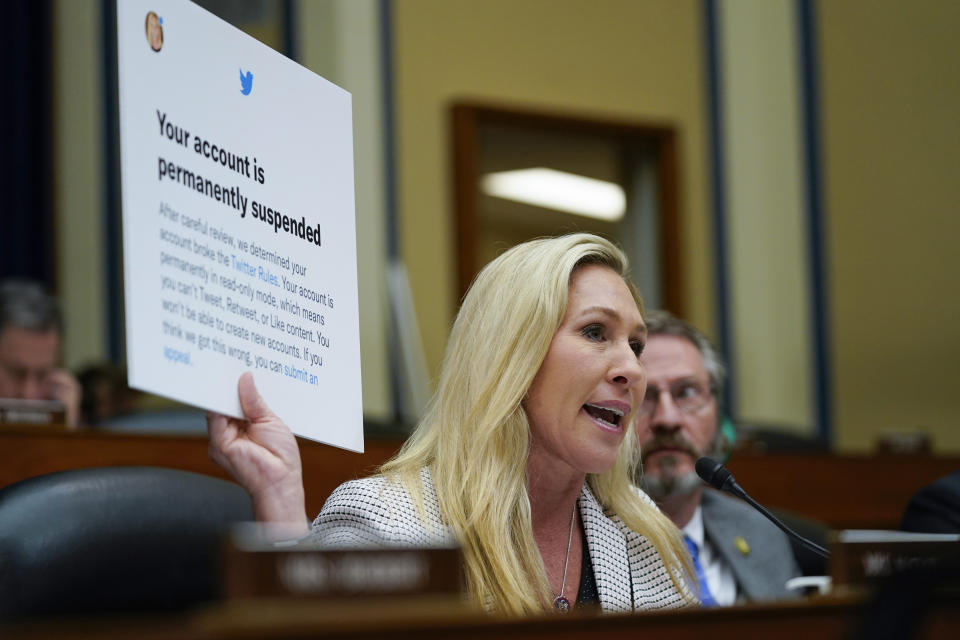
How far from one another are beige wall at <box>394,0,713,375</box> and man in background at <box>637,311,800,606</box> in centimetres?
304

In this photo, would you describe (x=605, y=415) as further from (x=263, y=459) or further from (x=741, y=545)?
(x=741, y=545)

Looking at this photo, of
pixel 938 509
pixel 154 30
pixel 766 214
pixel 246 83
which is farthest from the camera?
pixel 766 214

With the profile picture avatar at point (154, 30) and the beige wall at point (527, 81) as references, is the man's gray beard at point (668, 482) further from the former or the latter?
the beige wall at point (527, 81)

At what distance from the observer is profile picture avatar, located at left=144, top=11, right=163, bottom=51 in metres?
1.61

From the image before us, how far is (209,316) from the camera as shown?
161cm

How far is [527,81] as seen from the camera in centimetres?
633

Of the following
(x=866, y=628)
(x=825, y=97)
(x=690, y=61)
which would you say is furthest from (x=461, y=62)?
(x=866, y=628)

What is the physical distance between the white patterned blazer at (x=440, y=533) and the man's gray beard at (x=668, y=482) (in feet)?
1.24

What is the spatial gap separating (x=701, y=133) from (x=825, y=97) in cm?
65

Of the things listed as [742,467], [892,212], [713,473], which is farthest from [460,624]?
[892,212]

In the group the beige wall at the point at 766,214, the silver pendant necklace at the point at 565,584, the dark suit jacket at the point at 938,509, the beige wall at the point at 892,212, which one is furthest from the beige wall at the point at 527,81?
the silver pendant necklace at the point at 565,584

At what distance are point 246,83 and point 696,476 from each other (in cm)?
143

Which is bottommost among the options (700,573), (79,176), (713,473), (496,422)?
(700,573)

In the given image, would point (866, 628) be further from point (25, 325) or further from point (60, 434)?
point (25, 325)
